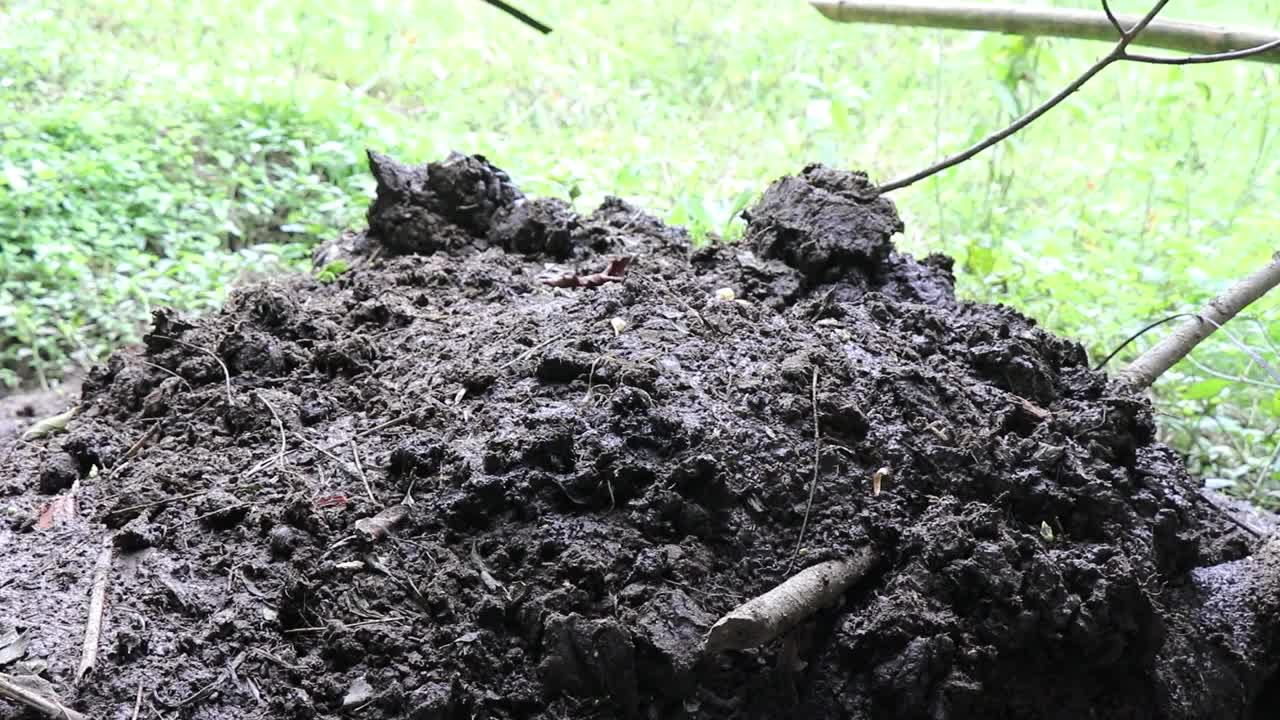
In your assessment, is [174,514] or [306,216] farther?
[306,216]

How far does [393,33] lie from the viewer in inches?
240

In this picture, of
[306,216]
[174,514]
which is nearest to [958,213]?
[306,216]

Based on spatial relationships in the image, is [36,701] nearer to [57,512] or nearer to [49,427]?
[57,512]

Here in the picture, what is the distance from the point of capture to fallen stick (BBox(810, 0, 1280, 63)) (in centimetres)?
262

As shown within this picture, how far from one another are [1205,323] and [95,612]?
93.3 inches

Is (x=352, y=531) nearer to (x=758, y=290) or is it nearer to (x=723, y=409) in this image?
(x=723, y=409)

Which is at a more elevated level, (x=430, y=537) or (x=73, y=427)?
(x=430, y=537)

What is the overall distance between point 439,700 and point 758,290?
4.13 feet

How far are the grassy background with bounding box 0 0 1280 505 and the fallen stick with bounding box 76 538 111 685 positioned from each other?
76.9 inches

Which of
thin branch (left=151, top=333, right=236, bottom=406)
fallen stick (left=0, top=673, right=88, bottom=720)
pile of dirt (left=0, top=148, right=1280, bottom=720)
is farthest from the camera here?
thin branch (left=151, top=333, right=236, bottom=406)

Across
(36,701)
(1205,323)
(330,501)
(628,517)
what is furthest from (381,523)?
(1205,323)

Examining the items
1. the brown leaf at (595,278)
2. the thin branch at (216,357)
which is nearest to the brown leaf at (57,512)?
the thin branch at (216,357)

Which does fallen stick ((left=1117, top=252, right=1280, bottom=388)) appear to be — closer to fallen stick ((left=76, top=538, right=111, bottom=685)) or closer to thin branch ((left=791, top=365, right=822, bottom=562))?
thin branch ((left=791, top=365, right=822, bottom=562))

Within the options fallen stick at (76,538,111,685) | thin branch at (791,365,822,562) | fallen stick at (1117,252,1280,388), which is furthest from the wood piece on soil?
fallen stick at (1117,252,1280,388)
